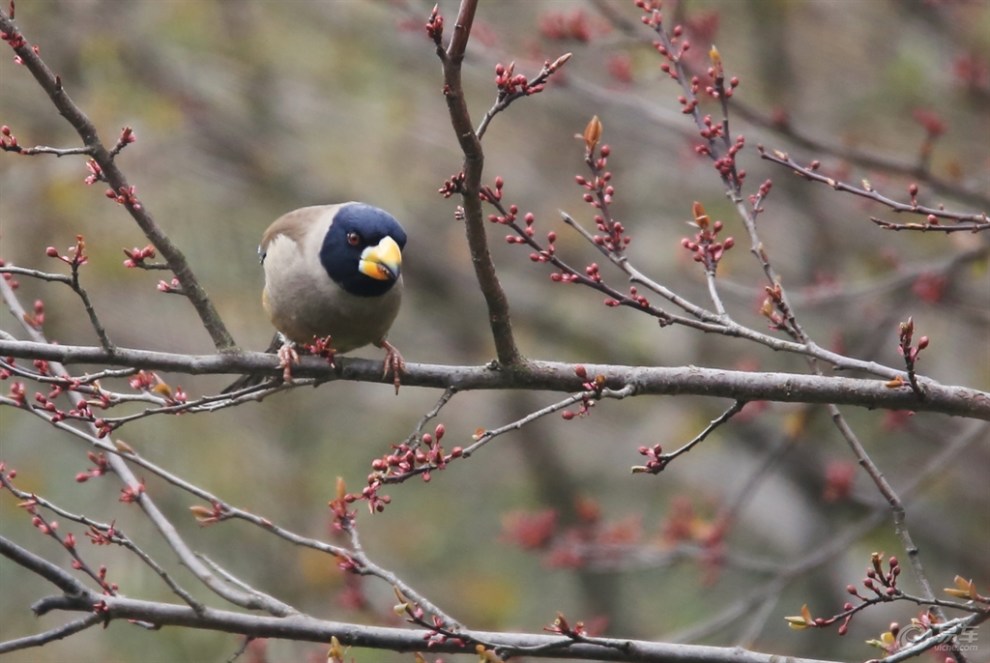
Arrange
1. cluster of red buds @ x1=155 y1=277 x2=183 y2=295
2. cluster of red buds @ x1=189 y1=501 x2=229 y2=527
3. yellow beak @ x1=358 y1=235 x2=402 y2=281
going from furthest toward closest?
yellow beak @ x1=358 y1=235 x2=402 y2=281
cluster of red buds @ x1=189 y1=501 x2=229 y2=527
cluster of red buds @ x1=155 y1=277 x2=183 y2=295

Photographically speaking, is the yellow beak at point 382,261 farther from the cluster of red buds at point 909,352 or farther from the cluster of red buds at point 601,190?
the cluster of red buds at point 909,352

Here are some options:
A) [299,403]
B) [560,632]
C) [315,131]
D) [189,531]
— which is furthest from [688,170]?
[560,632]

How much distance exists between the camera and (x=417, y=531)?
10398 millimetres

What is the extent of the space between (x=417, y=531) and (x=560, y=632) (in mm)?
7365

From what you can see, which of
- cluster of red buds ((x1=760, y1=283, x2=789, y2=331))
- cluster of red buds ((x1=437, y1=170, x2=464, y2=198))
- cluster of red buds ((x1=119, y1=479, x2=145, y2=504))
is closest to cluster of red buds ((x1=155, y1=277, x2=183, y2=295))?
cluster of red buds ((x1=119, y1=479, x2=145, y2=504))

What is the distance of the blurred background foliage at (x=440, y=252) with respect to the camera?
8.28 m

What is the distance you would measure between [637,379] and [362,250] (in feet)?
4.55

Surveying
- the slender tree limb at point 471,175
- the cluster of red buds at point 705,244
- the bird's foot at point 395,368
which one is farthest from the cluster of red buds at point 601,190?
the bird's foot at point 395,368

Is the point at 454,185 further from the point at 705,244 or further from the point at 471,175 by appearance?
the point at 705,244

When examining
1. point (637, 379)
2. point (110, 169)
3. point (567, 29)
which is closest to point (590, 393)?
point (637, 379)

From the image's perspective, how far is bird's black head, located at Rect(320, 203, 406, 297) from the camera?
4.40 metres

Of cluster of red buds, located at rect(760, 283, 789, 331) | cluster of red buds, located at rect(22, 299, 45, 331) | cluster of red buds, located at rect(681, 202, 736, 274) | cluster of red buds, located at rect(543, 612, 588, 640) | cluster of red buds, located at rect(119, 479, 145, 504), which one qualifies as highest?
cluster of red buds, located at rect(22, 299, 45, 331)

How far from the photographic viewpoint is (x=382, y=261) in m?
4.35

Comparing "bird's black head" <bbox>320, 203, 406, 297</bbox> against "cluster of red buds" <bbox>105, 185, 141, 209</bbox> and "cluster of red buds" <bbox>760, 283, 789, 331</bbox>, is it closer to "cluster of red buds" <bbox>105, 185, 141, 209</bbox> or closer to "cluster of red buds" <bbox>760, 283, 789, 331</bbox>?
"cluster of red buds" <bbox>105, 185, 141, 209</bbox>
